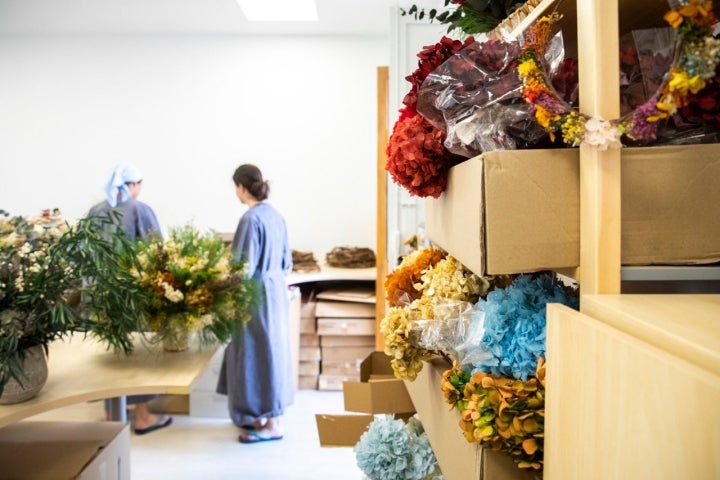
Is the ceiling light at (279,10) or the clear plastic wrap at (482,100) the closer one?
the clear plastic wrap at (482,100)

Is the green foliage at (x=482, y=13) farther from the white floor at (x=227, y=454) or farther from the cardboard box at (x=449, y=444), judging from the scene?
the white floor at (x=227, y=454)

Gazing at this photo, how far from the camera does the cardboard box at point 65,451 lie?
1471 millimetres

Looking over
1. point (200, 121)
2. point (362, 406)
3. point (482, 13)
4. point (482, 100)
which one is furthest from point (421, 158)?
point (200, 121)

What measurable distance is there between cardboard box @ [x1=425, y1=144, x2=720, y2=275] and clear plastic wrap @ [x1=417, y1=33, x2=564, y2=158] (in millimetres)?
86

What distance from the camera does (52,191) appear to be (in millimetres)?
4445

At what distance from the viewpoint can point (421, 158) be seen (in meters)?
0.94

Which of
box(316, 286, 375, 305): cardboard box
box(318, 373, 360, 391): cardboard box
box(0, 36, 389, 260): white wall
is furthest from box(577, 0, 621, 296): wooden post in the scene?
box(0, 36, 389, 260): white wall

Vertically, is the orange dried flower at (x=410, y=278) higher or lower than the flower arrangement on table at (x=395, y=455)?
higher

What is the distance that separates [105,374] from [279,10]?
2993mm

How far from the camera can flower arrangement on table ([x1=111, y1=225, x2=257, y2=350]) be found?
5.61 ft

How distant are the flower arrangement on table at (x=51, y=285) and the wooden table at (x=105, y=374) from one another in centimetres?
11

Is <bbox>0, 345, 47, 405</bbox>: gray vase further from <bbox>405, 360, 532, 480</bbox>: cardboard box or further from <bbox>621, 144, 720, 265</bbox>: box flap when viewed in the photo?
<bbox>621, 144, 720, 265</bbox>: box flap

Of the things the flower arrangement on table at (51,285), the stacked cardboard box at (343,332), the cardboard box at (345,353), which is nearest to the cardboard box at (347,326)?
the stacked cardboard box at (343,332)

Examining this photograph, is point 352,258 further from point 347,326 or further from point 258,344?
point 258,344
